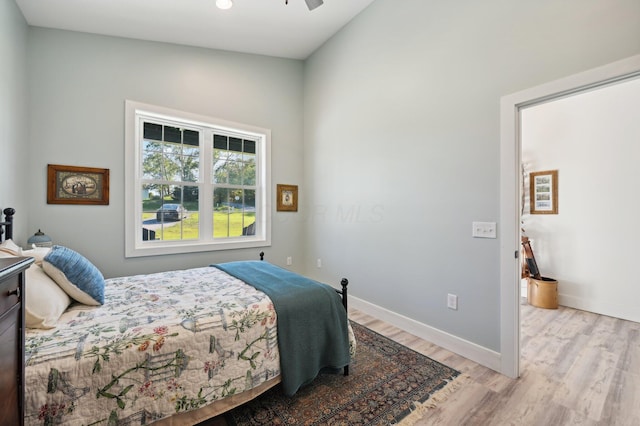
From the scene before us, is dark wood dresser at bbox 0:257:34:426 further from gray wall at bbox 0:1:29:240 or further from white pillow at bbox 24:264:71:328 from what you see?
gray wall at bbox 0:1:29:240

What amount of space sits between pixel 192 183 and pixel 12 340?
9.43ft

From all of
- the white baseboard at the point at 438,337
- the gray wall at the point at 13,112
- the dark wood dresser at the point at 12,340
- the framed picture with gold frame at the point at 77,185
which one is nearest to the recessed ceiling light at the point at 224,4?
the gray wall at the point at 13,112

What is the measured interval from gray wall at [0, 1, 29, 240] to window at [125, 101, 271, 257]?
0.79m

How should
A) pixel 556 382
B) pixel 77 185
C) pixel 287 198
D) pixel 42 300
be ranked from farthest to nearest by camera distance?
pixel 287 198, pixel 77 185, pixel 556 382, pixel 42 300

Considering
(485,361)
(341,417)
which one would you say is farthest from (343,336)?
(485,361)

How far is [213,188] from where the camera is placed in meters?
3.70

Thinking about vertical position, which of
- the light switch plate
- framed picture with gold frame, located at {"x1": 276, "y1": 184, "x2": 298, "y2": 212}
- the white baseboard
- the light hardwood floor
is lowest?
the light hardwood floor

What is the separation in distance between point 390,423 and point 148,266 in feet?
9.71

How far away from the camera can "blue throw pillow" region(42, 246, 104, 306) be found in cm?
158

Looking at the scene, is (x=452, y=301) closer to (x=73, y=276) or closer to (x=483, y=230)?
(x=483, y=230)

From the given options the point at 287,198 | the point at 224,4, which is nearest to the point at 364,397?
the point at 287,198

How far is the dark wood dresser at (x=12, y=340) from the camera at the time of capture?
80 cm

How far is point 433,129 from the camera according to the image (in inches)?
99.5

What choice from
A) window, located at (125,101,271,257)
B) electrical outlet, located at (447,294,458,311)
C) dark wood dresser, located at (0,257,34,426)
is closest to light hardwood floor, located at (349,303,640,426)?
electrical outlet, located at (447,294,458,311)
